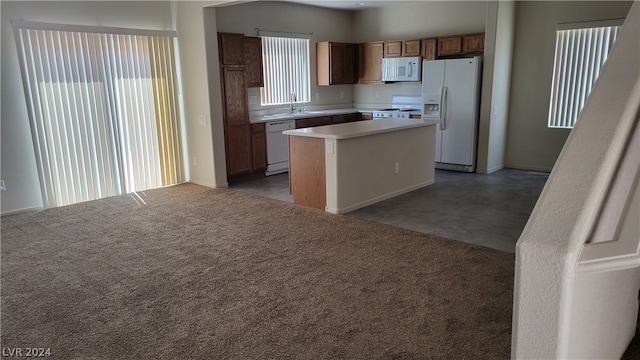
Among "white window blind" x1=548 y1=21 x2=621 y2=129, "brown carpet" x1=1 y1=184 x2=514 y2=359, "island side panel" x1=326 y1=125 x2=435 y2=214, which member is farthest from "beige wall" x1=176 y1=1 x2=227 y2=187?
"white window blind" x1=548 y1=21 x2=621 y2=129

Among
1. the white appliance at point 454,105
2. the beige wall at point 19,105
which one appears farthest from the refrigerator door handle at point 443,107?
the beige wall at point 19,105

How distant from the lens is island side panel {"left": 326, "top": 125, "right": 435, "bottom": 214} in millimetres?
4848

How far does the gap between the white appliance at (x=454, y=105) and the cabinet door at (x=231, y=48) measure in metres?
2.89

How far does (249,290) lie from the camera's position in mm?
3150

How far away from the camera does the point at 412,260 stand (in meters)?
3.60

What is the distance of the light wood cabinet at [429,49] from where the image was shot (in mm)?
7279

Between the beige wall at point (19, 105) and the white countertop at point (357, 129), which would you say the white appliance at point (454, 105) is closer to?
the white countertop at point (357, 129)

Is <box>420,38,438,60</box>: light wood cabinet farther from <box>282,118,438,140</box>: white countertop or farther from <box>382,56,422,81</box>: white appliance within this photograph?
<box>282,118,438,140</box>: white countertop

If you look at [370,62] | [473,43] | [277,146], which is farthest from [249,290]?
[370,62]

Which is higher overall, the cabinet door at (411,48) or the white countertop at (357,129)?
the cabinet door at (411,48)

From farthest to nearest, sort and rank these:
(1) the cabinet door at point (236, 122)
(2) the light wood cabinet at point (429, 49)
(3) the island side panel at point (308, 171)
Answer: (2) the light wood cabinet at point (429, 49), (1) the cabinet door at point (236, 122), (3) the island side panel at point (308, 171)

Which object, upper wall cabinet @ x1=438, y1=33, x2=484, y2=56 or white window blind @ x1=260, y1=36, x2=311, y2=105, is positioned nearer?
upper wall cabinet @ x1=438, y1=33, x2=484, y2=56

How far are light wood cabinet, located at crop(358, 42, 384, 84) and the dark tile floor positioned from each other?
7.99ft

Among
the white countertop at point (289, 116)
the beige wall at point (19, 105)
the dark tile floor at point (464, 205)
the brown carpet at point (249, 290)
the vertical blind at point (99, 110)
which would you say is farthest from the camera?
the white countertop at point (289, 116)
